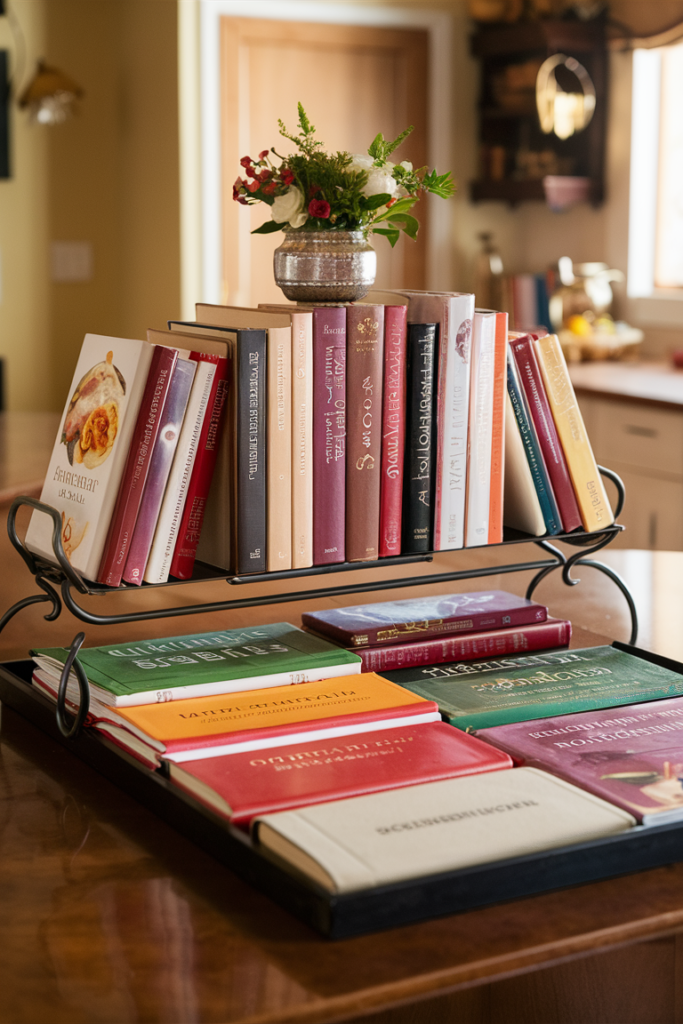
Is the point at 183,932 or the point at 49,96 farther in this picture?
the point at 49,96

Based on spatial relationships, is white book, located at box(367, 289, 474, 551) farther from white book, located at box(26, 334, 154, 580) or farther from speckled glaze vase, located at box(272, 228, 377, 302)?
white book, located at box(26, 334, 154, 580)

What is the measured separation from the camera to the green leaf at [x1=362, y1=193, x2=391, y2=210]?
109cm

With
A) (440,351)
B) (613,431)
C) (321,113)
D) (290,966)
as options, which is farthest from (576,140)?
(290,966)

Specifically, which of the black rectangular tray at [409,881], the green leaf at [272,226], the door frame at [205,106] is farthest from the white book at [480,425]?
the door frame at [205,106]

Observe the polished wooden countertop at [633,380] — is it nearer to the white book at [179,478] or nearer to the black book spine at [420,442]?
the black book spine at [420,442]

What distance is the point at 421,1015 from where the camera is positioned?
1.09 m

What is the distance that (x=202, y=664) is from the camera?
106 centimetres

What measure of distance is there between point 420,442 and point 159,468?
0.26m

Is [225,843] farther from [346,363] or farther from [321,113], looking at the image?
[321,113]

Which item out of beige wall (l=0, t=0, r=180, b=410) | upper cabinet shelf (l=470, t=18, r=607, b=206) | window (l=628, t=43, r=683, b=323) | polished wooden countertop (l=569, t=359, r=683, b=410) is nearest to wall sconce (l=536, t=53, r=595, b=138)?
upper cabinet shelf (l=470, t=18, r=607, b=206)

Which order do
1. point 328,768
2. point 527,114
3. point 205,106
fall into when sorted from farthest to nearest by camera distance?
point 527,114 → point 205,106 → point 328,768

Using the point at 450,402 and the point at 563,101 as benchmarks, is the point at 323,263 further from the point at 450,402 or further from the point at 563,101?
the point at 563,101

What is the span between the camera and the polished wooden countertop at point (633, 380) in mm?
3283

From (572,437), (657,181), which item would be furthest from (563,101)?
(572,437)
